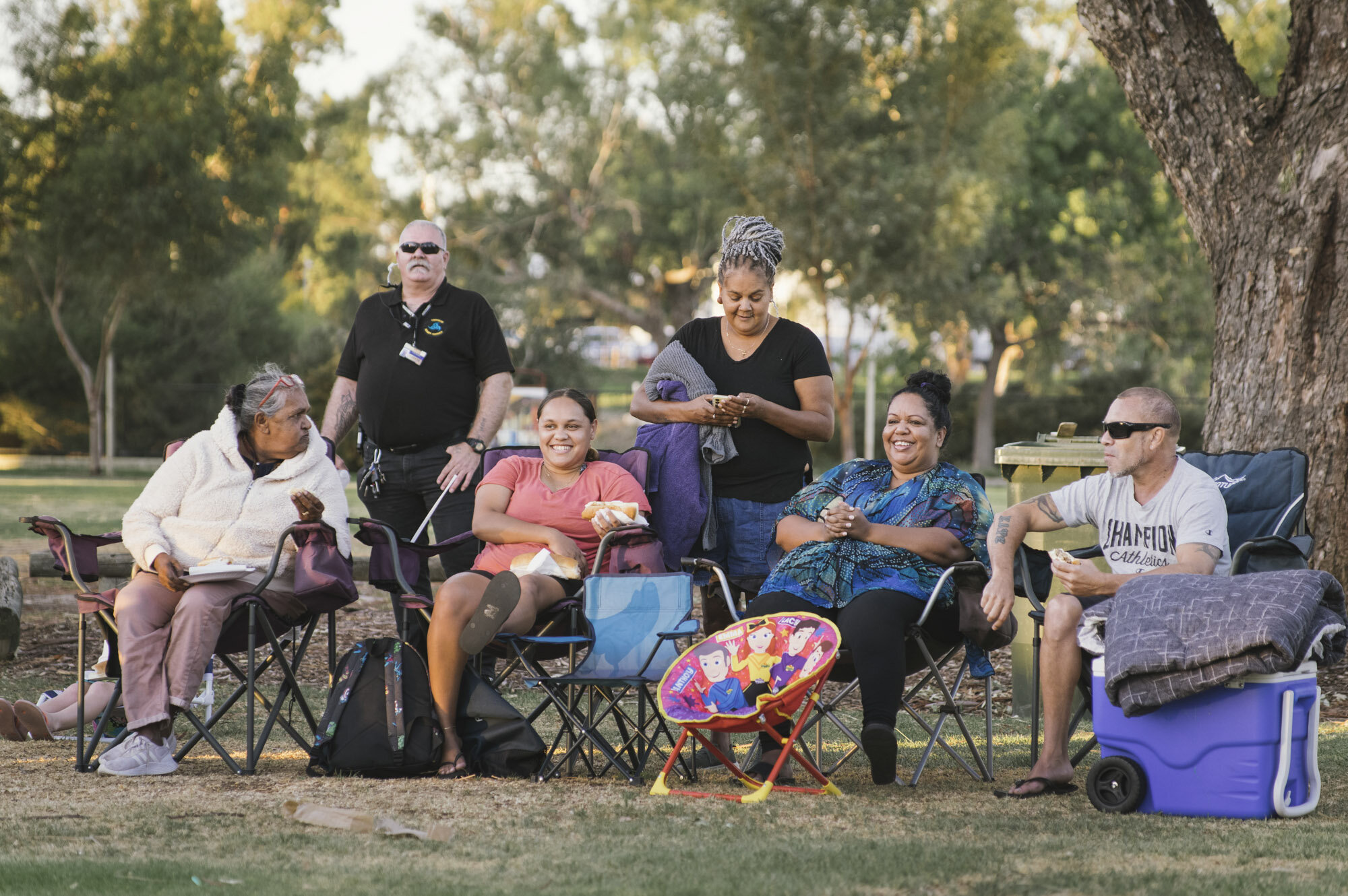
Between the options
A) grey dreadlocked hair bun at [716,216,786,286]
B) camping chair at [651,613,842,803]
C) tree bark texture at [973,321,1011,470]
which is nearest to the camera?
camping chair at [651,613,842,803]

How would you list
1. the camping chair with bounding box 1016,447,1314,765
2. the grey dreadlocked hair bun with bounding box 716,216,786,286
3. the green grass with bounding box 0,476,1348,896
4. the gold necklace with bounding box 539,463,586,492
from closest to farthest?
the green grass with bounding box 0,476,1348,896
the camping chair with bounding box 1016,447,1314,765
the grey dreadlocked hair bun with bounding box 716,216,786,286
the gold necklace with bounding box 539,463,586,492

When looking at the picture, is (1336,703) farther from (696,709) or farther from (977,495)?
(696,709)

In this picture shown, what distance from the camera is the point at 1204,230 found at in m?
6.37

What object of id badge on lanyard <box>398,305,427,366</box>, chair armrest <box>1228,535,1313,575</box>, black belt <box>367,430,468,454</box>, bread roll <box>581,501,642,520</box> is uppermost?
id badge on lanyard <box>398,305,427,366</box>

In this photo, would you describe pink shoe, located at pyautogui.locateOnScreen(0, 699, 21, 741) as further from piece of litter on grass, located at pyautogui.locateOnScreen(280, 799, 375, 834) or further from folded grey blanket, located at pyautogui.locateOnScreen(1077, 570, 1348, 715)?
folded grey blanket, located at pyautogui.locateOnScreen(1077, 570, 1348, 715)

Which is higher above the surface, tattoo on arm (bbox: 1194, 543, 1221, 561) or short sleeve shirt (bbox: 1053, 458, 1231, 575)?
short sleeve shirt (bbox: 1053, 458, 1231, 575)

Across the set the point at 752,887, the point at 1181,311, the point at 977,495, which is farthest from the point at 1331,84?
the point at 1181,311

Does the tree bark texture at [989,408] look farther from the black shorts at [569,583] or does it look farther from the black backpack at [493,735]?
the black backpack at [493,735]

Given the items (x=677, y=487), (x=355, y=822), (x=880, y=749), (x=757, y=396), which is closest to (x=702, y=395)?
(x=757, y=396)

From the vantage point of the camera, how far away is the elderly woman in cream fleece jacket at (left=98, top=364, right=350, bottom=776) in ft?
13.5

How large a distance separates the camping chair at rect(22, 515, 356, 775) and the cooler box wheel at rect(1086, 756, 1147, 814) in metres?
2.21

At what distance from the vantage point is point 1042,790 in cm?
382

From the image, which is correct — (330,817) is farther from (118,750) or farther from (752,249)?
(752,249)

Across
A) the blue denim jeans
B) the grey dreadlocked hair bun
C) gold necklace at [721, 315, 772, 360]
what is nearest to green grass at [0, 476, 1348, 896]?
the blue denim jeans
